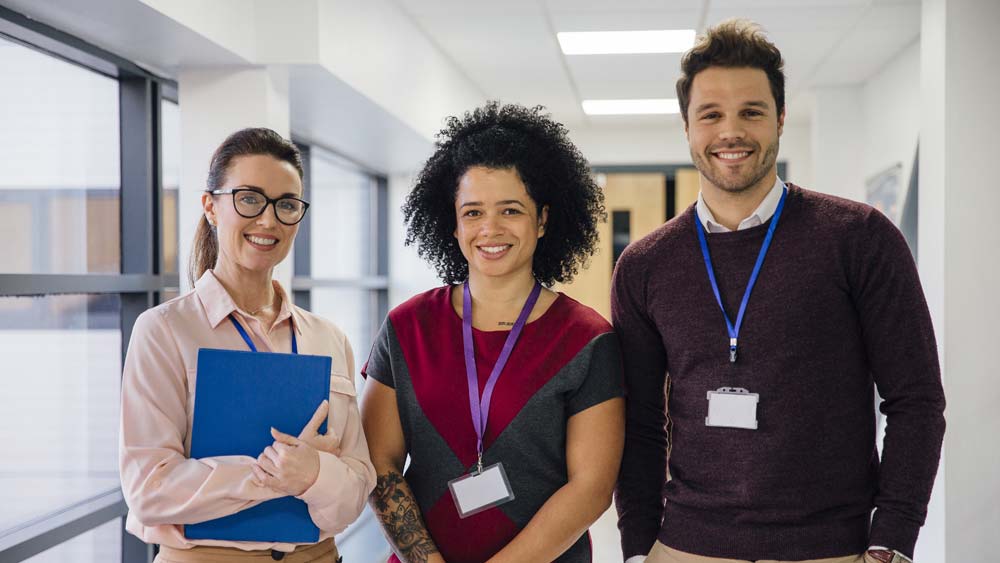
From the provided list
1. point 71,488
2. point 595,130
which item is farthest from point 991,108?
point 595,130

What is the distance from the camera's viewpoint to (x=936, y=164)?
12.9 ft

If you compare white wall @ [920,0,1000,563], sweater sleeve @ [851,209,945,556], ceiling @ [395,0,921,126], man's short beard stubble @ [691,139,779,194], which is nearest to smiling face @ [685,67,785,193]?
man's short beard stubble @ [691,139,779,194]

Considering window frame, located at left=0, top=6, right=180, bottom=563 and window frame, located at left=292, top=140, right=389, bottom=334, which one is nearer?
window frame, located at left=0, top=6, right=180, bottom=563

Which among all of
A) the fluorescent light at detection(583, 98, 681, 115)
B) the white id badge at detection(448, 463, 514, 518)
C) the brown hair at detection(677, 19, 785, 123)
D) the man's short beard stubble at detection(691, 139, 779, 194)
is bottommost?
the white id badge at detection(448, 463, 514, 518)

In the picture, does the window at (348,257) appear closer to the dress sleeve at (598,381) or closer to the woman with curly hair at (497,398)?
the woman with curly hair at (497,398)

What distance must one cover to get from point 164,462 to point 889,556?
1.31m

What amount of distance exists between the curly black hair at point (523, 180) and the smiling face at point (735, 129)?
32cm

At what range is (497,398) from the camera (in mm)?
1790

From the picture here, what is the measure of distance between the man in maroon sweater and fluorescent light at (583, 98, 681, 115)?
5679 mm

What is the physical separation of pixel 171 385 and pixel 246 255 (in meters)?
0.30

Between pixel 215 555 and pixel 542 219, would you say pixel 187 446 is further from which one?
pixel 542 219

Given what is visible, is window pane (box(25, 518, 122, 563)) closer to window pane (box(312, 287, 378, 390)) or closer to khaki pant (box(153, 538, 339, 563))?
khaki pant (box(153, 538, 339, 563))

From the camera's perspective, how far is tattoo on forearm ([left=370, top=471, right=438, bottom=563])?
5.82 ft

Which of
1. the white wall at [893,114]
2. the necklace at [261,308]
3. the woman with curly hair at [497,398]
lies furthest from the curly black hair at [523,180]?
the white wall at [893,114]
